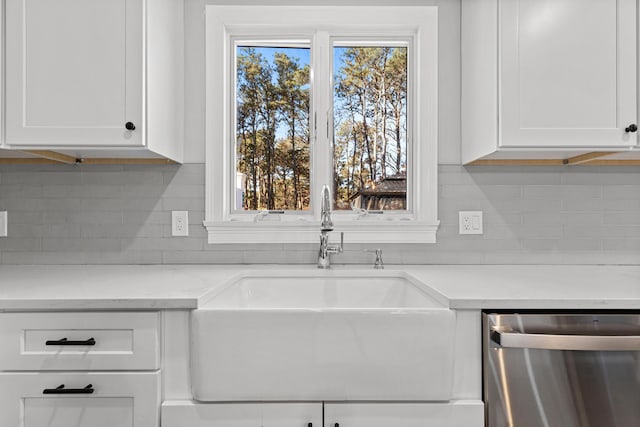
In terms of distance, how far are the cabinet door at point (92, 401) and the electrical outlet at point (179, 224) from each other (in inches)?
31.4

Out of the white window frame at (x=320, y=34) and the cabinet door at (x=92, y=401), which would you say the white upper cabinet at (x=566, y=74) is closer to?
the white window frame at (x=320, y=34)

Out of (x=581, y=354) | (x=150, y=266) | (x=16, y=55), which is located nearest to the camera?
(x=581, y=354)

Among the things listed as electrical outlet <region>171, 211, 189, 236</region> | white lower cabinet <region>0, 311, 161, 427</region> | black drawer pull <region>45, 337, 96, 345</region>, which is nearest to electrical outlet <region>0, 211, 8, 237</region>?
electrical outlet <region>171, 211, 189, 236</region>

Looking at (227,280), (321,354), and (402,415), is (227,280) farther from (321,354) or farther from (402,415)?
(402,415)

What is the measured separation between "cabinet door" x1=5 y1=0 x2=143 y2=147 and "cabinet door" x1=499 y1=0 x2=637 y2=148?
4.54ft

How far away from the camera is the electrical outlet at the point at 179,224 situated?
6.15 feet

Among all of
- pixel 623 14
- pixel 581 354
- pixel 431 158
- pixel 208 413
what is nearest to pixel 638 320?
pixel 581 354

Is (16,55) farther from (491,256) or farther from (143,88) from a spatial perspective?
(491,256)

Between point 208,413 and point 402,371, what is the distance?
0.57 metres

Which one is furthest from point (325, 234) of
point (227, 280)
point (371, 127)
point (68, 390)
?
point (68, 390)

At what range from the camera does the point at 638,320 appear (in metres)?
1.16

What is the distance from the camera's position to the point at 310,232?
1877 millimetres

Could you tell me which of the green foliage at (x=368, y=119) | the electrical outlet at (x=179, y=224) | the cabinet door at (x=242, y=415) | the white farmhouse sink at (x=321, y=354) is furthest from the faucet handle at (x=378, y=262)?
the electrical outlet at (x=179, y=224)

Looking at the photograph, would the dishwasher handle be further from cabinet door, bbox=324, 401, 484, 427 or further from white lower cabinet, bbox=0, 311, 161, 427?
white lower cabinet, bbox=0, 311, 161, 427
